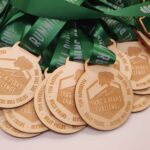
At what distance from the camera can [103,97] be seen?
0.84 meters

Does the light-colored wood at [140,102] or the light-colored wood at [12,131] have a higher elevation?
the light-colored wood at [140,102]

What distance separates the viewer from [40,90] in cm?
83

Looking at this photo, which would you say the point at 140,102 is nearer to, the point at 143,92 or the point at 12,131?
the point at 143,92

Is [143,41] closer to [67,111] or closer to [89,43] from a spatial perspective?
[89,43]

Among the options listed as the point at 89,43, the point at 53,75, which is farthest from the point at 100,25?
the point at 53,75

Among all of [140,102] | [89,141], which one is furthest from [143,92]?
[89,141]

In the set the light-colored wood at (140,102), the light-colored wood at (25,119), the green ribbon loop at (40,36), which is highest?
the green ribbon loop at (40,36)

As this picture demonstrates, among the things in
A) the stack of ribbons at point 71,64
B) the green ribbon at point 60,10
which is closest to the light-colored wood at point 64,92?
the stack of ribbons at point 71,64

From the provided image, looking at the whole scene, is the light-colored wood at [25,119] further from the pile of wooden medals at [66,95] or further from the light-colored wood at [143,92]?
the light-colored wood at [143,92]

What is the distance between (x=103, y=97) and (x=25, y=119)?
0.53 feet

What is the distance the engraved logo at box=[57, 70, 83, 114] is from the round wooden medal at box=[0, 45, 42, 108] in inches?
2.0

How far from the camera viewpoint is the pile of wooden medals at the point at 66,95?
81cm

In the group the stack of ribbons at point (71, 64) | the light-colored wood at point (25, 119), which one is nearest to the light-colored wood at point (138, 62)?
the stack of ribbons at point (71, 64)

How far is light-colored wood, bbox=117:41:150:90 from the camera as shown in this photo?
88 cm
